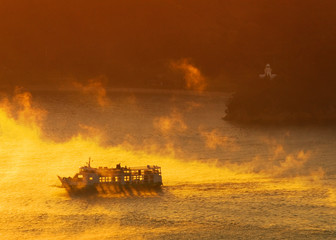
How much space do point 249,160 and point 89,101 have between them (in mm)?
88847

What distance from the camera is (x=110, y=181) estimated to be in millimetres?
73938

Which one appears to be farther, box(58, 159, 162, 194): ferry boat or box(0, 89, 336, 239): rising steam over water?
box(58, 159, 162, 194): ferry boat

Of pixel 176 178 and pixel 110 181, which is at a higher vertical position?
pixel 176 178

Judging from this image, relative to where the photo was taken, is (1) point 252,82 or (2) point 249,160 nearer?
(2) point 249,160

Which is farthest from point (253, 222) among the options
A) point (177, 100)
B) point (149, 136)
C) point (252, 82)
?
point (177, 100)

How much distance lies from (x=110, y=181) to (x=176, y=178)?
8139 mm

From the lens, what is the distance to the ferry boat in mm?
73062

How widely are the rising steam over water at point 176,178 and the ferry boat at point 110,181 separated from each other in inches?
52.4

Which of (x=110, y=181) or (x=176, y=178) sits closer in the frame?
(x=110, y=181)

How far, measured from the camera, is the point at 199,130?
4705 inches

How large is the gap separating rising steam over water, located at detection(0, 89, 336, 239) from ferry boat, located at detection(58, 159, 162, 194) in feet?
4.37

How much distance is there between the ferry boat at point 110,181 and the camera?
240ft

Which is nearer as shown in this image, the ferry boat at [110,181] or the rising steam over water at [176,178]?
the rising steam over water at [176,178]

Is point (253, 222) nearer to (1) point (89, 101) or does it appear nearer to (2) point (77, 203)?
(2) point (77, 203)
